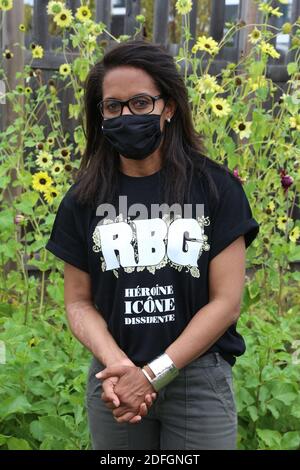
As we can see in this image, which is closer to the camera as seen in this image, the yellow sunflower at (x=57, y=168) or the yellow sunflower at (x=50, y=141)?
the yellow sunflower at (x=57, y=168)

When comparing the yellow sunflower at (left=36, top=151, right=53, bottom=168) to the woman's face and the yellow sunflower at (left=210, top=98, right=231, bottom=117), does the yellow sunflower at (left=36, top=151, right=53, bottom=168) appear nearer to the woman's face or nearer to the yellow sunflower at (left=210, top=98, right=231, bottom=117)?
the yellow sunflower at (left=210, top=98, right=231, bottom=117)

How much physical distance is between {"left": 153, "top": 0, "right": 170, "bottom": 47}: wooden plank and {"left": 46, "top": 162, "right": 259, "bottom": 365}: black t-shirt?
8.62 feet

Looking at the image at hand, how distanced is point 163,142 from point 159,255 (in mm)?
318

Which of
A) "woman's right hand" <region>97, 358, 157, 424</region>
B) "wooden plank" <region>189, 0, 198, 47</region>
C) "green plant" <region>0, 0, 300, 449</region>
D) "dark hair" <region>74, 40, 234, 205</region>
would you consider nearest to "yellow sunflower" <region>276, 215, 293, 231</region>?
"green plant" <region>0, 0, 300, 449</region>

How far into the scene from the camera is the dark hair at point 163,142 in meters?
1.94

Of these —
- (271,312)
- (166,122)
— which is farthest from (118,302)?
(271,312)

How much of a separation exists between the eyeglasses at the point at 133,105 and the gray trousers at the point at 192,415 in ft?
2.12

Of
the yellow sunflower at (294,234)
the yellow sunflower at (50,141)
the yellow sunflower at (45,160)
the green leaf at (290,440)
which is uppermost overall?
the yellow sunflower at (50,141)

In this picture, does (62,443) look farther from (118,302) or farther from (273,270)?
(273,270)

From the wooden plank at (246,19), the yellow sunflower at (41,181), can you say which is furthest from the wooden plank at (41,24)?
the yellow sunflower at (41,181)

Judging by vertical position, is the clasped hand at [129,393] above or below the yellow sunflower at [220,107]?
below

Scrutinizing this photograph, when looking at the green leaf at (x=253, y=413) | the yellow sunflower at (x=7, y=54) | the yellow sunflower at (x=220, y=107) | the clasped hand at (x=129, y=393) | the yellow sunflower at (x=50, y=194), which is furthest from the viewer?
the yellow sunflower at (x=7, y=54)

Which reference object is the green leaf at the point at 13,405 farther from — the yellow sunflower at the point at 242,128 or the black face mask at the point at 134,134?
the yellow sunflower at the point at 242,128

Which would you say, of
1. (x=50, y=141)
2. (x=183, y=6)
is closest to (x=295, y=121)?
(x=183, y=6)
